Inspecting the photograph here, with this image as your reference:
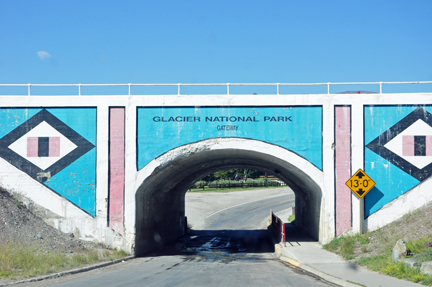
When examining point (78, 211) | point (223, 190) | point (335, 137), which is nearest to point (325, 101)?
point (335, 137)

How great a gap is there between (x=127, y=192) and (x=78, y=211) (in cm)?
231

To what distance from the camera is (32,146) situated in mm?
18172

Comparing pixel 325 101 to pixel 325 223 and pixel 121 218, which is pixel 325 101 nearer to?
pixel 325 223

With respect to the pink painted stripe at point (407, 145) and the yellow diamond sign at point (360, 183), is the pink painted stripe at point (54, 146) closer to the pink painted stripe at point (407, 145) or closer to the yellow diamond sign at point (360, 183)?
the yellow diamond sign at point (360, 183)

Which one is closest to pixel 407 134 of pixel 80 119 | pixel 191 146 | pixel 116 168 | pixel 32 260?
pixel 191 146

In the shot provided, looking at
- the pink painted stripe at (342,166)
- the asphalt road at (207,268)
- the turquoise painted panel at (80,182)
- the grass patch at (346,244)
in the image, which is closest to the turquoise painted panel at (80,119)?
the turquoise painted panel at (80,182)

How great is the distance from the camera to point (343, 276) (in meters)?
11.5

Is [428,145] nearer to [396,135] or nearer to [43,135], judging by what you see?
[396,135]

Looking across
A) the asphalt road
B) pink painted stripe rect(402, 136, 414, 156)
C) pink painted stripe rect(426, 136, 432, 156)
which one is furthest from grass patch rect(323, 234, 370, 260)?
pink painted stripe rect(426, 136, 432, 156)

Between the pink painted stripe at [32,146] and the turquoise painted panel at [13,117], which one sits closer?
the pink painted stripe at [32,146]

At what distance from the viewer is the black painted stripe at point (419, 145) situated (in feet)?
57.7

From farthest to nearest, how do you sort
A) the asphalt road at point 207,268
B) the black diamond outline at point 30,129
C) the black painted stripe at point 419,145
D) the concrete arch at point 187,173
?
the black diamond outline at point 30,129 < the concrete arch at point 187,173 < the black painted stripe at point 419,145 < the asphalt road at point 207,268

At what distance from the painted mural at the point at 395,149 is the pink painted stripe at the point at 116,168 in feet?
34.8

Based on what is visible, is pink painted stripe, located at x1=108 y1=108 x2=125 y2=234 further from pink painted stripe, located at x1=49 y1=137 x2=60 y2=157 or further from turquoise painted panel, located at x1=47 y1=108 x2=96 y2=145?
pink painted stripe, located at x1=49 y1=137 x2=60 y2=157
